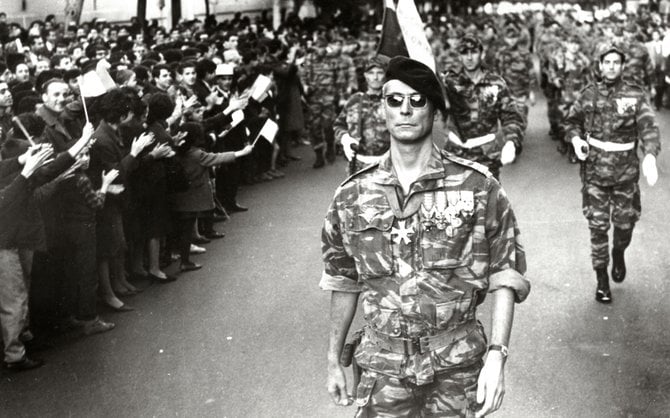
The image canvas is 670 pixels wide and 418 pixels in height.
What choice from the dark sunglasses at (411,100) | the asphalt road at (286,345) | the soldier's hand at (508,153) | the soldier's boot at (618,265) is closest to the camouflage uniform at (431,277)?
the dark sunglasses at (411,100)

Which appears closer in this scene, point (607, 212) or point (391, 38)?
point (391, 38)

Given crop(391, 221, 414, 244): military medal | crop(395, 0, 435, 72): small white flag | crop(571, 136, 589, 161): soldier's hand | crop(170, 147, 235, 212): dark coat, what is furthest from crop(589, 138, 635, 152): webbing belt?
crop(391, 221, 414, 244): military medal

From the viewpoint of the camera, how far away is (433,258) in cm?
418

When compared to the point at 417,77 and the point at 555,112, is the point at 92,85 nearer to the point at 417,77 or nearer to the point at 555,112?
the point at 417,77

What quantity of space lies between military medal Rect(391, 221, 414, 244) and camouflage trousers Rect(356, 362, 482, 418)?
56 cm

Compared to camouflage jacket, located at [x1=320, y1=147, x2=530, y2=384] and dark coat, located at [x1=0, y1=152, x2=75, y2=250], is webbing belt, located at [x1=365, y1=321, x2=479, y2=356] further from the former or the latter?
dark coat, located at [x1=0, y1=152, x2=75, y2=250]

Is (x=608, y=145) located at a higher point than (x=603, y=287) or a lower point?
higher

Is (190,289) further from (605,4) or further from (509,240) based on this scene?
(605,4)

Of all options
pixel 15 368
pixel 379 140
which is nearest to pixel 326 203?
pixel 379 140

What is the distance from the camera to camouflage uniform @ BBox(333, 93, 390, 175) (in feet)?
30.6

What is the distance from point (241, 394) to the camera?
21.8ft

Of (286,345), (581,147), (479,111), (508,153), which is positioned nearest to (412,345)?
(286,345)

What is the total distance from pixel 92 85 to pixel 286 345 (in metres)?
2.94

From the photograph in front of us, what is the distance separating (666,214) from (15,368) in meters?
7.74
